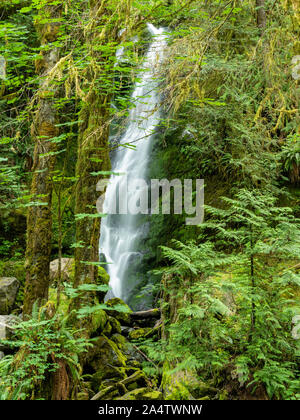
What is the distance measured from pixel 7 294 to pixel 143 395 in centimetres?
459

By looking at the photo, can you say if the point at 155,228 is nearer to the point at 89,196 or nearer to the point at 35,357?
the point at 89,196

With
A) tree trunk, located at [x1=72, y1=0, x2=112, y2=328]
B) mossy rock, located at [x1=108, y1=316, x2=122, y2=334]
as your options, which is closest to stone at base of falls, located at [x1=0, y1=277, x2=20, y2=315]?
mossy rock, located at [x1=108, y1=316, x2=122, y2=334]

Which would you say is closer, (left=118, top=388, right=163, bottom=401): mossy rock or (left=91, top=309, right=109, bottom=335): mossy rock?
(left=118, top=388, right=163, bottom=401): mossy rock

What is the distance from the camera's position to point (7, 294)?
7.45 meters

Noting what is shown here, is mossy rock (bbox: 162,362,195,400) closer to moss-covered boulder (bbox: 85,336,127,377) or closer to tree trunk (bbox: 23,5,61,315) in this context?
moss-covered boulder (bbox: 85,336,127,377)

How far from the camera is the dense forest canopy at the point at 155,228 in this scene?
3.29 meters

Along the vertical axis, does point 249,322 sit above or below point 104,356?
above

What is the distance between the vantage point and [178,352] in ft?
10.8

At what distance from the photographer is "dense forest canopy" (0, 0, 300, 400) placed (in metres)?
3.29

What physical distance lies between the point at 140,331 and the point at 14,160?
24.1 feet

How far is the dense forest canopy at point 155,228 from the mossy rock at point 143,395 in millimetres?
23

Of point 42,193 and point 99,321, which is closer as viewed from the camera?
point 42,193

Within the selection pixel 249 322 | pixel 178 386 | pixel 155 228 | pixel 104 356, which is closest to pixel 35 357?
pixel 178 386

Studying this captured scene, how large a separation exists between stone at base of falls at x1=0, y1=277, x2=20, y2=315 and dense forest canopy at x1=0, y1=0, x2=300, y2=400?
0.11 feet
